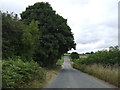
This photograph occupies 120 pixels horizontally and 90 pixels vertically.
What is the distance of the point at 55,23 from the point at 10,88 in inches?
1295

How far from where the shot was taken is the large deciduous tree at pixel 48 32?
4041 centimetres

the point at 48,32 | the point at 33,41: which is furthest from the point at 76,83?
the point at 48,32

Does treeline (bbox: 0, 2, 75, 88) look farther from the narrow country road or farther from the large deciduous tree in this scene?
the narrow country road

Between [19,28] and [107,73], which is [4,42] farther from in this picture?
[107,73]

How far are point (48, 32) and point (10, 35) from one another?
51.7 feet

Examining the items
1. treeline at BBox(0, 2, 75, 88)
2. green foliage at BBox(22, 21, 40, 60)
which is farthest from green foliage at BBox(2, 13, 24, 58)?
green foliage at BBox(22, 21, 40, 60)

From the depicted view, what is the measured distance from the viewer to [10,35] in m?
27.9

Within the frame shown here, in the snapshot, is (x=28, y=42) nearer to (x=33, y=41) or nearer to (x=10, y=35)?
(x=33, y=41)

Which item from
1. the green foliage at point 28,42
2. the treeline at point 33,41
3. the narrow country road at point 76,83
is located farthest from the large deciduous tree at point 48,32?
the narrow country road at point 76,83

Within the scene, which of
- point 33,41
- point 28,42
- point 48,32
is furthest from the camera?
point 48,32

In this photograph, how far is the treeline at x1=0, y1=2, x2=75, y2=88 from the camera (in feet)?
56.6

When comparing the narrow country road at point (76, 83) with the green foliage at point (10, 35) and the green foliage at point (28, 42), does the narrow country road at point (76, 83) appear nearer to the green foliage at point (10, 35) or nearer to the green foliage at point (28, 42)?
the green foliage at point (28, 42)

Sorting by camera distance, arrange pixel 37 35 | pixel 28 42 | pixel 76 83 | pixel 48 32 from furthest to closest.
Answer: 1. pixel 48 32
2. pixel 37 35
3. pixel 28 42
4. pixel 76 83

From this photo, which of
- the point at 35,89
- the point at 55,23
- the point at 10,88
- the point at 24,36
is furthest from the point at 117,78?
the point at 55,23
